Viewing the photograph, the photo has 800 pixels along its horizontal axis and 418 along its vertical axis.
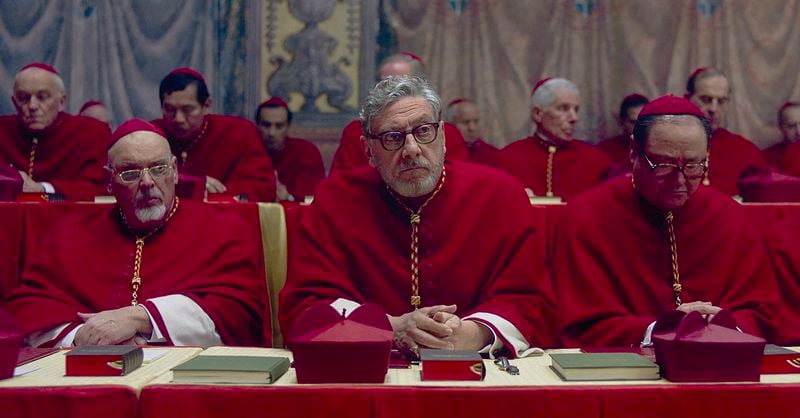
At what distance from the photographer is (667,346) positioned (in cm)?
198

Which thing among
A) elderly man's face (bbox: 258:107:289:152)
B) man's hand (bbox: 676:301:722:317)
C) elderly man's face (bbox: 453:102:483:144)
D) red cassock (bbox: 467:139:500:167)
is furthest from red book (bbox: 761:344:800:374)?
elderly man's face (bbox: 258:107:289:152)

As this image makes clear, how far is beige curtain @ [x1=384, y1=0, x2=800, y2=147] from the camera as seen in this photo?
736 cm

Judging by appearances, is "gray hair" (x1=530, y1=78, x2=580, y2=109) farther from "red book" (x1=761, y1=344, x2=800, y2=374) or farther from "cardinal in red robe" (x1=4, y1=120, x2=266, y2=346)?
"red book" (x1=761, y1=344, x2=800, y2=374)

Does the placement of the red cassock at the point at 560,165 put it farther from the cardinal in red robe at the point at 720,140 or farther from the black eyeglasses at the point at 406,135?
the black eyeglasses at the point at 406,135

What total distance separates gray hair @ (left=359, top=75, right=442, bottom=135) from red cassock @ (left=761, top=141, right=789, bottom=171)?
16.7 feet

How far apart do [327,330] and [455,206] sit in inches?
45.9

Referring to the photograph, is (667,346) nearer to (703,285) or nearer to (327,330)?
(327,330)

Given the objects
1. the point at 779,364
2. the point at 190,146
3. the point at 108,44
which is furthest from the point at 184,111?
the point at 779,364

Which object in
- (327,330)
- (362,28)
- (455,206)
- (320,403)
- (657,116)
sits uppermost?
(362,28)

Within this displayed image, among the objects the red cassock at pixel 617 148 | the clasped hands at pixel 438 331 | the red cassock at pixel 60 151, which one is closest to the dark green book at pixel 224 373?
the clasped hands at pixel 438 331

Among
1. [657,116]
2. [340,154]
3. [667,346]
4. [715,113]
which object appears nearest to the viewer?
[667,346]

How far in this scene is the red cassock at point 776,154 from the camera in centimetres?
716

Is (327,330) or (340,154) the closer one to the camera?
(327,330)

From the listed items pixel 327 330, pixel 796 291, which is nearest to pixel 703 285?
pixel 796 291
